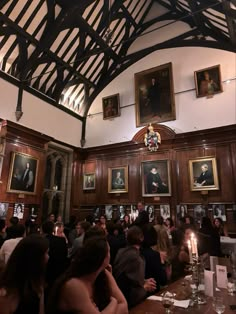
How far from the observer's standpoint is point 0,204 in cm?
776

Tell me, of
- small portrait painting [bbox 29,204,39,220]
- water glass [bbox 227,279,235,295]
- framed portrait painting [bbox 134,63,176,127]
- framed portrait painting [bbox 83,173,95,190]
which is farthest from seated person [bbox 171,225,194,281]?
framed portrait painting [bbox 83,173,95,190]

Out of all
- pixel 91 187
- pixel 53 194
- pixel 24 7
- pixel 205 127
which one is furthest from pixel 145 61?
pixel 53 194

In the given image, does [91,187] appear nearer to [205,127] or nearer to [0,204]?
[0,204]

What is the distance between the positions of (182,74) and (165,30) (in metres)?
2.54

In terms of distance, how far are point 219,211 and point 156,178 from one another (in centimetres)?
258

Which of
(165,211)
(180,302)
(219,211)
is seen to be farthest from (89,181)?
(180,302)

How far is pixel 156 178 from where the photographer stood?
9.61 meters

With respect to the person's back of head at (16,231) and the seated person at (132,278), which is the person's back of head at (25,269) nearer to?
the seated person at (132,278)

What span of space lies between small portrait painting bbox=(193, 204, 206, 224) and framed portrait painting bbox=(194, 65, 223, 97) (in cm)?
431

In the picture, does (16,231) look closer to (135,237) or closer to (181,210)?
(135,237)

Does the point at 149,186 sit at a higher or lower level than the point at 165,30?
lower

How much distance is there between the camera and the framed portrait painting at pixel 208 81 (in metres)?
9.13

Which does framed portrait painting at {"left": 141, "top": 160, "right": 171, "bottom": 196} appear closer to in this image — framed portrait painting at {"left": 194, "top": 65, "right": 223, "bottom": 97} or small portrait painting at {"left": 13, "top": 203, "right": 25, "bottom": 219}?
framed portrait painting at {"left": 194, "top": 65, "right": 223, "bottom": 97}

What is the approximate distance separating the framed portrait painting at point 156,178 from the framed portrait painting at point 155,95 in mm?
1884
